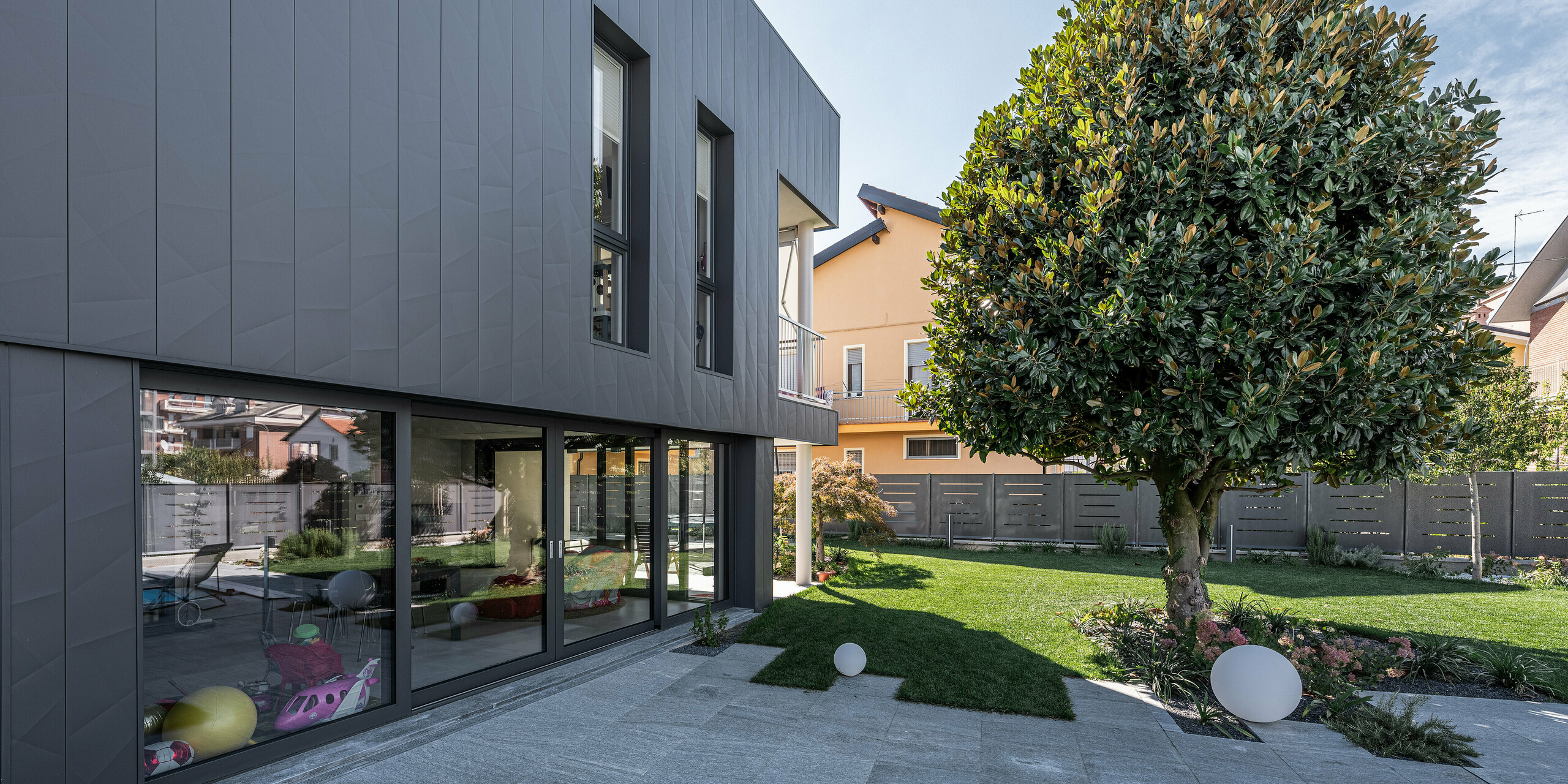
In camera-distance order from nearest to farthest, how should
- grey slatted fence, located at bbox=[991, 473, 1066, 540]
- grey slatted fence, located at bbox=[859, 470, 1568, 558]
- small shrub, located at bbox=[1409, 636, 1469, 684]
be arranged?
1. small shrub, located at bbox=[1409, 636, 1469, 684]
2. grey slatted fence, located at bbox=[859, 470, 1568, 558]
3. grey slatted fence, located at bbox=[991, 473, 1066, 540]

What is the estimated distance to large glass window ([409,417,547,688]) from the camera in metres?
5.43

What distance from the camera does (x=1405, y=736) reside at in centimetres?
490

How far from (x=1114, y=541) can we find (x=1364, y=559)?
4.27m

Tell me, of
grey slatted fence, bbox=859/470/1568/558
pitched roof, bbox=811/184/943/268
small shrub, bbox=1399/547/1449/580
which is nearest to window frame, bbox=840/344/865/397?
pitched roof, bbox=811/184/943/268

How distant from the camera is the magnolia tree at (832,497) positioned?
40.4 feet

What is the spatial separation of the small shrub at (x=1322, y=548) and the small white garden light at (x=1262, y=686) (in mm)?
10765

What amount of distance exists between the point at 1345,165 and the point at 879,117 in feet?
31.6

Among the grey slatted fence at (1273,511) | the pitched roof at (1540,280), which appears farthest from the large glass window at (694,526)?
the pitched roof at (1540,280)

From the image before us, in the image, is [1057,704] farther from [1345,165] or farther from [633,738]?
[1345,165]

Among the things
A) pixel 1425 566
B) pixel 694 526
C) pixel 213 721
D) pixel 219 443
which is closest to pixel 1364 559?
pixel 1425 566

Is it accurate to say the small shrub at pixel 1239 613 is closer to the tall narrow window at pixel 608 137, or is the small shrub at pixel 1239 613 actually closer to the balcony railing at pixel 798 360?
the balcony railing at pixel 798 360

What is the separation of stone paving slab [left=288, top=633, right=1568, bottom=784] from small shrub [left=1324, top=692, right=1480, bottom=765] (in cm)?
10

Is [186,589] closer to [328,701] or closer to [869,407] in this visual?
[328,701]

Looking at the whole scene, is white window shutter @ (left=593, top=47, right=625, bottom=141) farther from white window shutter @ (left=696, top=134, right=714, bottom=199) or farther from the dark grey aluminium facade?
white window shutter @ (left=696, top=134, right=714, bottom=199)
